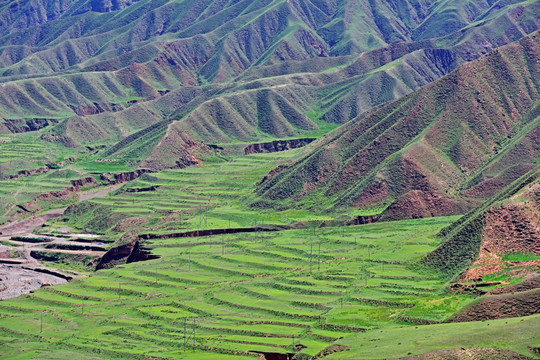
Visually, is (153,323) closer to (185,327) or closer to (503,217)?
(185,327)

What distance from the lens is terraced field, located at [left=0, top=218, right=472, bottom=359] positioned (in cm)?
11794

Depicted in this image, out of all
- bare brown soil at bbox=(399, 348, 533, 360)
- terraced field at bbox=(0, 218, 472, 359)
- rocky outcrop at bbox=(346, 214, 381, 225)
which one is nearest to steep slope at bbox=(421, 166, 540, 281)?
terraced field at bbox=(0, 218, 472, 359)

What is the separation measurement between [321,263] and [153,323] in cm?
3349

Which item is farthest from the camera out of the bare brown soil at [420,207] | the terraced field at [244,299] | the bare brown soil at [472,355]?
the bare brown soil at [420,207]

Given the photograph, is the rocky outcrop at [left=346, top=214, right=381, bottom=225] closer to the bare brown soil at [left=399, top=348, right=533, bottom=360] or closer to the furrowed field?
the furrowed field

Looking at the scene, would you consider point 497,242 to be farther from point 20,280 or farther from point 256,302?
point 20,280

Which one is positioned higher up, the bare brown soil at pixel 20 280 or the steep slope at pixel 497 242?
the steep slope at pixel 497 242

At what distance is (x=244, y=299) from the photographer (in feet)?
447

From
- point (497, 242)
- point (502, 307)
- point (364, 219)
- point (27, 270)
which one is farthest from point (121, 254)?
point (502, 307)

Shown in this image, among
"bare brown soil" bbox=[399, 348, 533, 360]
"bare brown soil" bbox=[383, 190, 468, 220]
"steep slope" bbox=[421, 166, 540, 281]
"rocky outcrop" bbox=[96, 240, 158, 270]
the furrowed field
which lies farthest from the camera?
"bare brown soil" bbox=[383, 190, 468, 220]

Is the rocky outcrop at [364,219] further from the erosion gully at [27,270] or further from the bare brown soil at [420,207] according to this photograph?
the erosion gully at [27,270]

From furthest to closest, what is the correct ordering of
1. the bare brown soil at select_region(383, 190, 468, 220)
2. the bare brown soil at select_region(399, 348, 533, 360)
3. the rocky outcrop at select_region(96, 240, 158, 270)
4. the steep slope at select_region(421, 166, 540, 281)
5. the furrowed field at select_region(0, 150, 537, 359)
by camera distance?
the bare brown soil at select_region(383, 190, 468, 220)
the rocky outcrop at select_region(96, 240, 158, 270)
the steep slope at select_region(421, 166, 540, 281)
the furrowed field at select_region(0, 150, 537, 359)
the bare brown soil at select_region(399, 348, 533, 360)

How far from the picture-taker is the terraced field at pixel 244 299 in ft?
387

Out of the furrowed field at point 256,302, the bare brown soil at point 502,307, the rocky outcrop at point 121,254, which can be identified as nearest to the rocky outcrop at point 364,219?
the furrowed field at point 256,302
